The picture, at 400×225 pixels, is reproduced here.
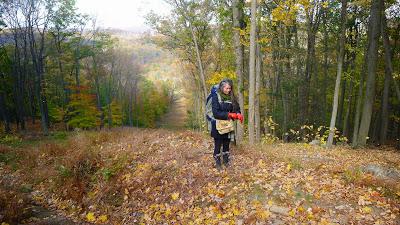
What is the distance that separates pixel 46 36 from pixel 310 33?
26.5 meters

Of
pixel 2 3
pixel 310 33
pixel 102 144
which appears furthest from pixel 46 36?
A: pixel 310 33

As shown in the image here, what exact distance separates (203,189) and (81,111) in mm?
28985

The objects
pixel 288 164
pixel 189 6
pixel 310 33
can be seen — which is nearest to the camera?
pixel 288 164

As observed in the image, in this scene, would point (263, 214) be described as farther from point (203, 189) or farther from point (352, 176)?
point (352, 176)

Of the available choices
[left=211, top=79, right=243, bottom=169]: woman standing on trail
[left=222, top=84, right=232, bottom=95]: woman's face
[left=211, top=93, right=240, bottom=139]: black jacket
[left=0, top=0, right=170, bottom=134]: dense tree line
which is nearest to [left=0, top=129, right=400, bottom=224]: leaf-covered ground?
[left=211, top=79, right=243, bottom=169]: woman standing on trail

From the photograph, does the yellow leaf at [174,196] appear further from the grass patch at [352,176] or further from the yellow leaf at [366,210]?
the grass patch at [352,176]

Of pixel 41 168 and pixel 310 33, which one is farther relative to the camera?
pixel 310 33

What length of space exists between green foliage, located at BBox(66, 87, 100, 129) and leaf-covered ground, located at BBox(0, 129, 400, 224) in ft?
73.8

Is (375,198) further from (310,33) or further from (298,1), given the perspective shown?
(310,33)

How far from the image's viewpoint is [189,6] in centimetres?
1928

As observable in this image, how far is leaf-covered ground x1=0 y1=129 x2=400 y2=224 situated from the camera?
5574 mm

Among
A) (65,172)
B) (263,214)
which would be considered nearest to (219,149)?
(263,214)

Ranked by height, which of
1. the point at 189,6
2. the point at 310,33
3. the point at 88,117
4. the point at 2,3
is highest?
the point at 2,3

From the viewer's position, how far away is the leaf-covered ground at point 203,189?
5.57m
